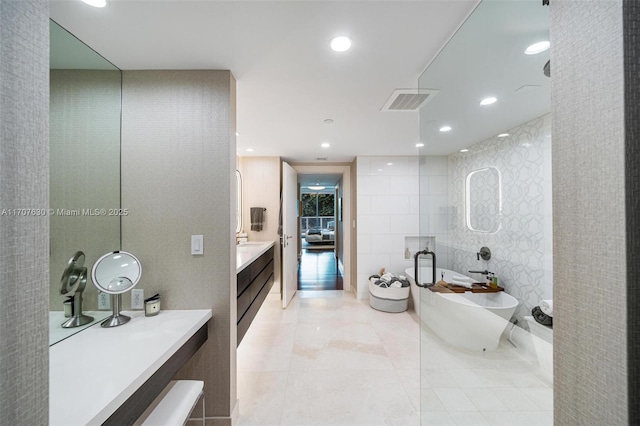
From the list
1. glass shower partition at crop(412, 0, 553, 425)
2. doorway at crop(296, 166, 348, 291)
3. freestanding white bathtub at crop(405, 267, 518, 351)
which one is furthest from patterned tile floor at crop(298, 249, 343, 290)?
glass shower partition at crop(412, 0, 553, 425)

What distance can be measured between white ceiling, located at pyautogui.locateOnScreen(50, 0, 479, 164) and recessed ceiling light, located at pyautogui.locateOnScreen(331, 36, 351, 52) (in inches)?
1.4

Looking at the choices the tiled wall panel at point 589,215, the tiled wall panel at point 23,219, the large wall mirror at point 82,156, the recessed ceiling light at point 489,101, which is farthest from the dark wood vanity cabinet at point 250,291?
the recessed ceiling light at point 489,101

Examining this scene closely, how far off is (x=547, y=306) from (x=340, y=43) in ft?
6.04

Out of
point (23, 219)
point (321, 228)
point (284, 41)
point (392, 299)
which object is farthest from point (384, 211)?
point (321, 228)

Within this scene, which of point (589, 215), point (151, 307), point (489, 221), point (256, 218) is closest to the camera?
point (589, 215)

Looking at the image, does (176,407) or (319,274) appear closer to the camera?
(176,407)

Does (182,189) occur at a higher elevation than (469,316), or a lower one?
higher

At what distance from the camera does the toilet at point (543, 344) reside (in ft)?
4.13

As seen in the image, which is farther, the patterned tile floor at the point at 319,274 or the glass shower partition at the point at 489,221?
the patterned tile floor at the point at 319,274

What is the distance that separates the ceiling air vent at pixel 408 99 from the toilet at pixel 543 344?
169 centimetres

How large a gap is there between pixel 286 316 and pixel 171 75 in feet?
9.74

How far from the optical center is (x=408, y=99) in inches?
82.5

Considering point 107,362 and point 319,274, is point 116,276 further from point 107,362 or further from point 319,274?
point 319,274

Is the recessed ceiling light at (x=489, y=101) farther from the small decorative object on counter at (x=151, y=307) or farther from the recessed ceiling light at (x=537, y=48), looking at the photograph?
the small decorative object on counter at (x=151, y=307)
